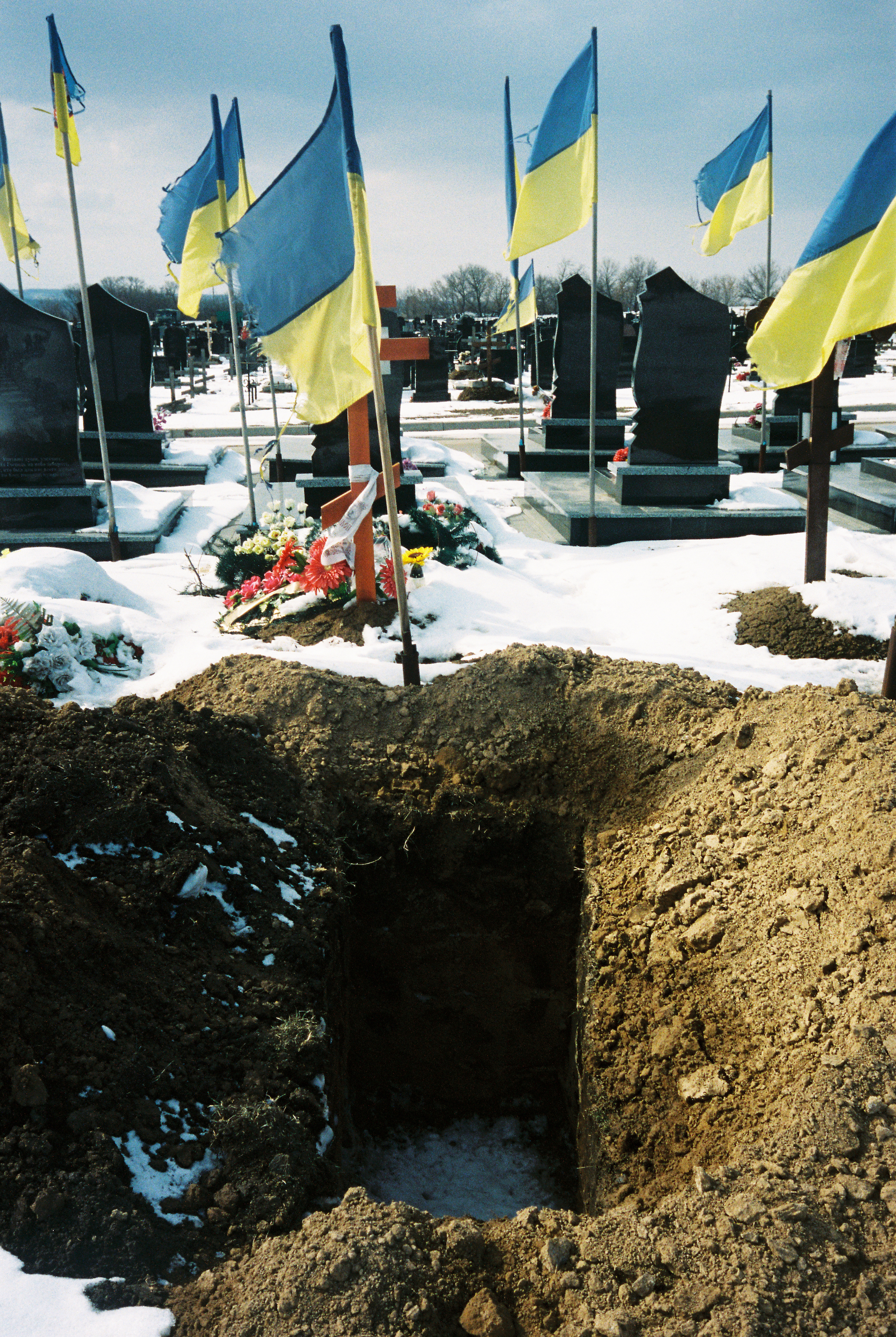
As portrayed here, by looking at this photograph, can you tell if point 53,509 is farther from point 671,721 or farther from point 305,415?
point 671,721

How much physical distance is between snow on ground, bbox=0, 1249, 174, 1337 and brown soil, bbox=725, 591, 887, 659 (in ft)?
17.4

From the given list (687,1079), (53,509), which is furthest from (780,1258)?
(53,509)

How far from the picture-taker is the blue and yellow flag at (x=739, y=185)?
36.2ft

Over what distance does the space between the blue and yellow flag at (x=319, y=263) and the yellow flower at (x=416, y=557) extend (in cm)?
221

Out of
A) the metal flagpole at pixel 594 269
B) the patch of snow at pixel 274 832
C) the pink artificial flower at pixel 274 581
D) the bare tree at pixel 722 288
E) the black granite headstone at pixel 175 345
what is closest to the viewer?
the patch of snow at pixel 274 832

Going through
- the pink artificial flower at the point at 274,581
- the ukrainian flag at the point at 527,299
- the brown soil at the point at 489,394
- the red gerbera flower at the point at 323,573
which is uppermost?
the ukrainian flag at the point at 527,299

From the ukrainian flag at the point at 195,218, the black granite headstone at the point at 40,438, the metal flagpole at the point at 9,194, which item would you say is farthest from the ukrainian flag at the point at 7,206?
the ukrainian flag at the point at 195,218

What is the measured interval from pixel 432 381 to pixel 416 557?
1974cm

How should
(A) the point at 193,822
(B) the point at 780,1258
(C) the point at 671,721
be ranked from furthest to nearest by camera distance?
(C) the point at 671,721 < (A) the point at 193,822 < (B) the point at 780,1258

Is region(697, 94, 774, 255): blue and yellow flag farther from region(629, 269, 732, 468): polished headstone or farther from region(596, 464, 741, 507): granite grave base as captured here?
region(596, 464, 741, 507): granite grave base

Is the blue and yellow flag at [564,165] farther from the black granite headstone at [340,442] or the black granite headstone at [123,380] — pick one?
the black granite headstone at [123,380]

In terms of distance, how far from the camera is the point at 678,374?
1057cm

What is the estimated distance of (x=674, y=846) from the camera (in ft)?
13.3

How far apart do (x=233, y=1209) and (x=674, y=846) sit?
2.30 meters
